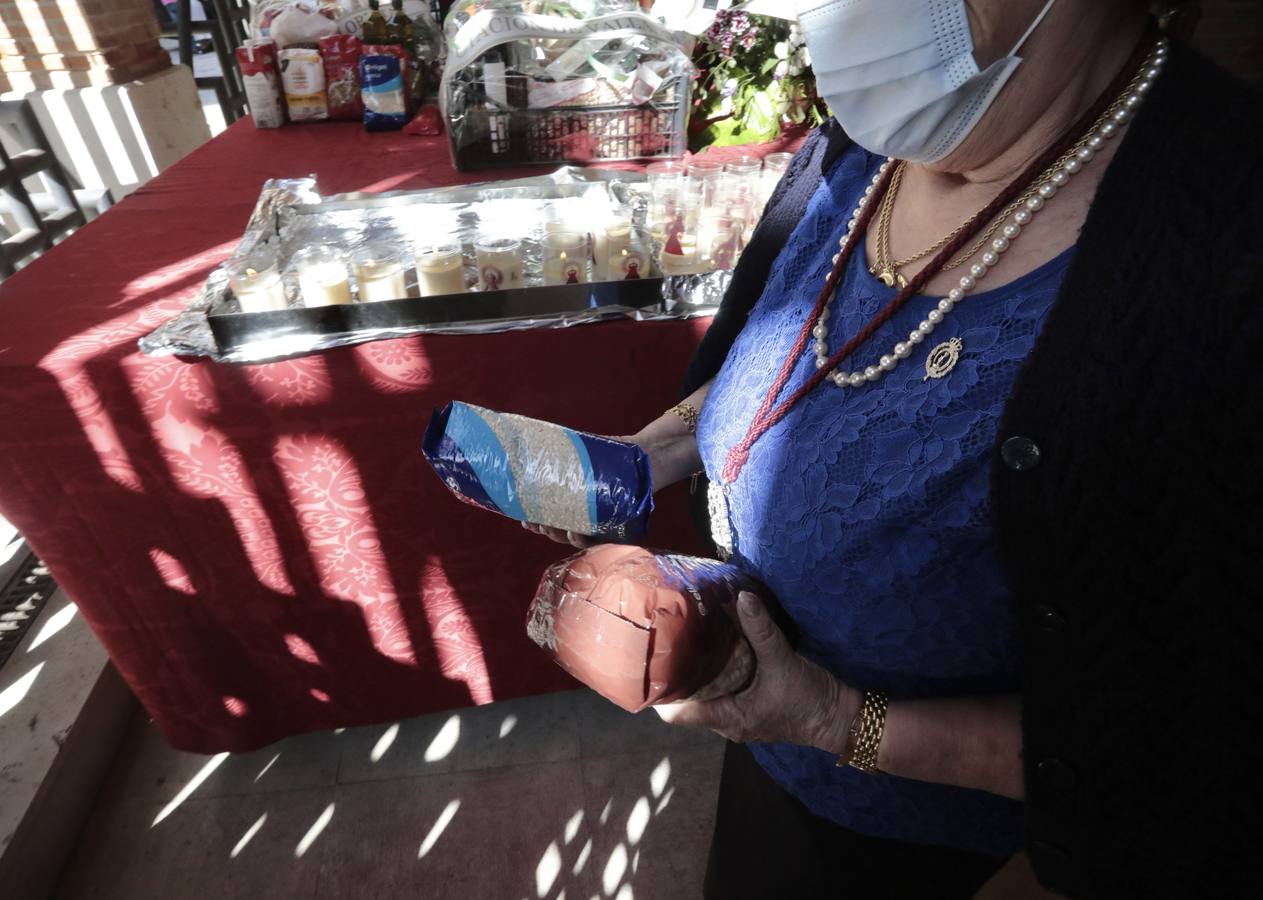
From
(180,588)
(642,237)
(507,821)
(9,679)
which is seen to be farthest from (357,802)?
(642,237)

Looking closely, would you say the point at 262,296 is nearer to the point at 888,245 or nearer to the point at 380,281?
the point at 380,281

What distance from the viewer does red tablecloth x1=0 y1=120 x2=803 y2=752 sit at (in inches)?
49.2

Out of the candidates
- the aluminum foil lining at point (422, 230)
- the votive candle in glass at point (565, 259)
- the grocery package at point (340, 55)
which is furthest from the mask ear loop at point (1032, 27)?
the grocery package at point (340, 55)

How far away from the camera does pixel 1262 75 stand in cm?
593

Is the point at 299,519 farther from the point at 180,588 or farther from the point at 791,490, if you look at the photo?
the point at 791,490

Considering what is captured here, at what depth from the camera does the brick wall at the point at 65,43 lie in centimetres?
357

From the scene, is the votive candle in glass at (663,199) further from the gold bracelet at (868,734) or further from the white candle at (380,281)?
the gold bracelet at (868,734)

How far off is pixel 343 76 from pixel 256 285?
5.07 feet

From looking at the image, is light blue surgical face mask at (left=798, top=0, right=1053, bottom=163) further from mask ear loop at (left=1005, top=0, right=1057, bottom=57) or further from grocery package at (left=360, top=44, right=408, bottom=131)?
grocery package at (left=360, top=44, right=408, bottom=131)

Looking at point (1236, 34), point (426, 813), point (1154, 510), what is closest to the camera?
point (1154, 510)

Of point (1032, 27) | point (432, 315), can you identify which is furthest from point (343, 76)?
point (1032, 27)

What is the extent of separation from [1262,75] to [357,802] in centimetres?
847

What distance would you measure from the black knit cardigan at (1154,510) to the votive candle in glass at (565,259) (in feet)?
3.31

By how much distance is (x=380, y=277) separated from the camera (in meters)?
1.32
